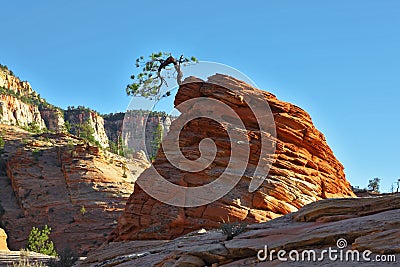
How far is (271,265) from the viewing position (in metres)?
7.24

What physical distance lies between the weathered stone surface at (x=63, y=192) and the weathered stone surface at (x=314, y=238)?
3162 centimetres

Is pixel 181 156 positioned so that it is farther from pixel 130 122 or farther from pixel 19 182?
pixel 19 182

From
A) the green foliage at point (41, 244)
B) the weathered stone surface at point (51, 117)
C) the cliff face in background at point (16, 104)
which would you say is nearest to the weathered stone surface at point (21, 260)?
the green foliage at point (41, 244)

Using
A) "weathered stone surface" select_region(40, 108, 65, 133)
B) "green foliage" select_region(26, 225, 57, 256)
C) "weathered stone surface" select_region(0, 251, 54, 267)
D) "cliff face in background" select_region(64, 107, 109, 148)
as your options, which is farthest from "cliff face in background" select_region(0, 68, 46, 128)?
"weathered stone surface" select_region(0, 251, 54, 267)

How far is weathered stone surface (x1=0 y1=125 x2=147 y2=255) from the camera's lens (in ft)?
152

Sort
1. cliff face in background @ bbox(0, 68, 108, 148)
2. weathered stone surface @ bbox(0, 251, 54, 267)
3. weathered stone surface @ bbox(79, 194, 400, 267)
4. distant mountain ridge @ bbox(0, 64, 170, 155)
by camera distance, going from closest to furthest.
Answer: weathered stone surface @ bbox(79, 194, 400, 267) < weathered stone surface @ bbox(0, 251, 54, 267) < distant mountain ridge @ bbox(0, 64, 170, 155) < cliff face in background @ bbox(0, 68, 108, 148)

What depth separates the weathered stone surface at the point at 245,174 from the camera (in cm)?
1606

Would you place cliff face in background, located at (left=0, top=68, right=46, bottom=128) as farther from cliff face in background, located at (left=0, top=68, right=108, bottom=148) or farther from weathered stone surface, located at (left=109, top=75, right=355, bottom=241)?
weathered stone surface, located at (left=109, top=75, right=355, bottom=241)

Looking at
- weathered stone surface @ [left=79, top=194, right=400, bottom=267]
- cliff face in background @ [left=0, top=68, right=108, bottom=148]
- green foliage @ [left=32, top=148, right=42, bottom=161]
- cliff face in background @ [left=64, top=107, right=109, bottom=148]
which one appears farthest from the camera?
cliff face in background @ [left=64, top=107, right=109, bottom=148]

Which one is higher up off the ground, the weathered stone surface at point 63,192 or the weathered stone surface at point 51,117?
the weathered stone surface at point 51,117

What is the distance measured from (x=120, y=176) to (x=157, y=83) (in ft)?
117

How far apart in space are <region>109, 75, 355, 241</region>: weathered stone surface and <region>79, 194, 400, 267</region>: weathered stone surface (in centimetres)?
470

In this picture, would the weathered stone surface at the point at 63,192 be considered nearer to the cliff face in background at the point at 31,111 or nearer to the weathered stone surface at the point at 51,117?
the cliff face in background at the point at 31,111

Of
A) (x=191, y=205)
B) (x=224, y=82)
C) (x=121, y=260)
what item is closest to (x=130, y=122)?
(x=224, y=82)
